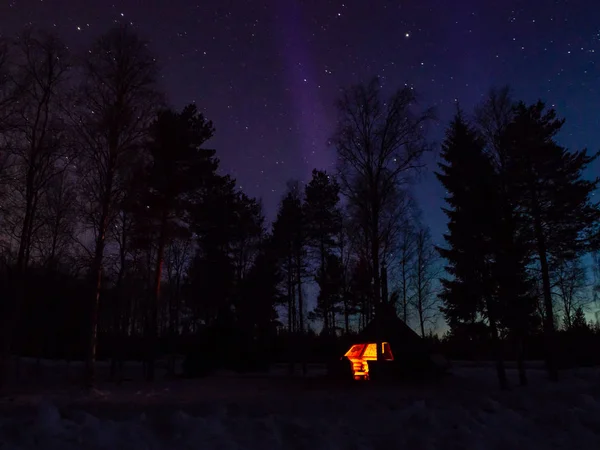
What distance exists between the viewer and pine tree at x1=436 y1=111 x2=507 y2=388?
19.2 metres

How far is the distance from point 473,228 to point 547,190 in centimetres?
607

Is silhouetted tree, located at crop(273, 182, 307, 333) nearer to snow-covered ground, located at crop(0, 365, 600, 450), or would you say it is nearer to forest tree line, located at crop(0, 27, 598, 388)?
forest tree line, located at crop(0, 27, 598, 388)

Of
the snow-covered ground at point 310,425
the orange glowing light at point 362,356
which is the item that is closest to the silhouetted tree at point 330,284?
the orange glowing light at point 362,356

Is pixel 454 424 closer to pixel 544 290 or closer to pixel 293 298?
pixel 544 290

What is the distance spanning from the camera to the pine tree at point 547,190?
22.2 meters

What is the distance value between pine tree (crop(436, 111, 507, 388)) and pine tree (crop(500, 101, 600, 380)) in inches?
95.4

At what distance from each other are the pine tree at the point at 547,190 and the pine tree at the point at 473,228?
7.95ft

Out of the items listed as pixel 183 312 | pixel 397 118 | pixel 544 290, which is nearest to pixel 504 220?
pixel 544 290

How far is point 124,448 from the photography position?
6922mm

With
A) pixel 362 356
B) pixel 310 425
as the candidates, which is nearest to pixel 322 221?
pixel 362 356

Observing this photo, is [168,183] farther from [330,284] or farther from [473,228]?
[330,284]

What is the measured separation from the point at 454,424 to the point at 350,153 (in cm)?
1349

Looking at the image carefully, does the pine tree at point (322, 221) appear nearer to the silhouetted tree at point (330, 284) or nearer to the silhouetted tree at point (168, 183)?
the silhouetted tree at point (330, 284)

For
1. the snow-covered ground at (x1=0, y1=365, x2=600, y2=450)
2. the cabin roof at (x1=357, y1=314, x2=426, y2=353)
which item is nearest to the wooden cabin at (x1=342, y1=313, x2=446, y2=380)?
the cabin roof at (x1=357, y1=314, x2=426, y2=353)
